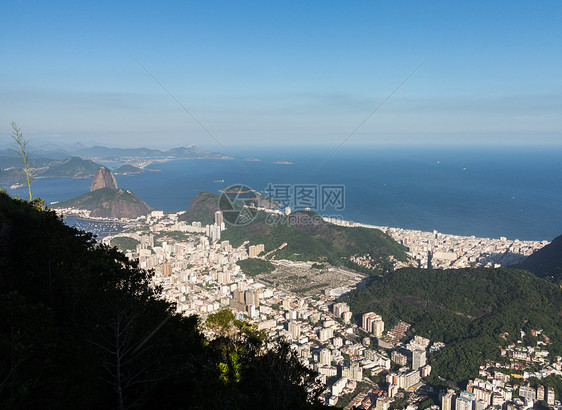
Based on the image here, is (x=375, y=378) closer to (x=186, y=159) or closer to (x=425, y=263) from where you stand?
(x=425, y=263)

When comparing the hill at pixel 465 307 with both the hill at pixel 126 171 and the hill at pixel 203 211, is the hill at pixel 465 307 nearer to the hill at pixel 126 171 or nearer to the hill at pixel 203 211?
the hill at pixel 203 211

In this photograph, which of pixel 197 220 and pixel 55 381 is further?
pixel 197 220

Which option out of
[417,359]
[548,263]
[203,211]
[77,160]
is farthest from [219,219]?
[77,160]

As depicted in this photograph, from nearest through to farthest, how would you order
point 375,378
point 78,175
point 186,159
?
point 375,378 < point 78,175 < point 186,159

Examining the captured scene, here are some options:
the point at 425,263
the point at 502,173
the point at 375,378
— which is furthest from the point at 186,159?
the point at 375,378

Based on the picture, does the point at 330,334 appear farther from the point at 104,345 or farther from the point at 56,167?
the point at 56,167


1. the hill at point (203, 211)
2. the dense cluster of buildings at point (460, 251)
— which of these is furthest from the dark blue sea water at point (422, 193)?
the hill at point (203, 211)

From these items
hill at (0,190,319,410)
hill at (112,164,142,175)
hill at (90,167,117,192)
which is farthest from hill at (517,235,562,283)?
hill at (112,164,142,175)
